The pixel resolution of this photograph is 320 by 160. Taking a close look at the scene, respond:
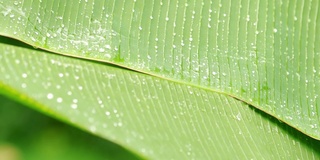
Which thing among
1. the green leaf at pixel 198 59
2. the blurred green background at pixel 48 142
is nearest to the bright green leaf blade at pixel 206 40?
the green leaf at pixel 198 59

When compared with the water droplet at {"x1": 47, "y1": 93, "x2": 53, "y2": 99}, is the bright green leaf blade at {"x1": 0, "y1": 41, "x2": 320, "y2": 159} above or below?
below

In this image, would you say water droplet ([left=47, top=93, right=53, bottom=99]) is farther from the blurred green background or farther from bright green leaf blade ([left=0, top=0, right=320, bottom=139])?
bright green leaf blade ([left=0, top=0, right=320, bottom=139])

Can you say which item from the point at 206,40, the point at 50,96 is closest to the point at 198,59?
the point at 206,40

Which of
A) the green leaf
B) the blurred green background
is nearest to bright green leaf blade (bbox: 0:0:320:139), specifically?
the green leaf

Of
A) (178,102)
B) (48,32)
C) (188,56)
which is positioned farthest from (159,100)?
(48,32)

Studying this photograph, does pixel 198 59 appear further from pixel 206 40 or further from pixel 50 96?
pixel 50 96
